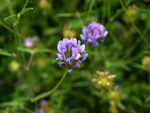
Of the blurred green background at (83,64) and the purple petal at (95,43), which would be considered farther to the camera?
the blurred green background at (83,64)

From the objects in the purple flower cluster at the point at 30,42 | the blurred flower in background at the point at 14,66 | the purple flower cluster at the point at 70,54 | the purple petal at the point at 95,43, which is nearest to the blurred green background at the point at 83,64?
the blurred flower in background at the point at 14,66

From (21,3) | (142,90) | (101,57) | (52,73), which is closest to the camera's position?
(101,57)

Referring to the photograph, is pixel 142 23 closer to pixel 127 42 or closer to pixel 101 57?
pixel 127 42

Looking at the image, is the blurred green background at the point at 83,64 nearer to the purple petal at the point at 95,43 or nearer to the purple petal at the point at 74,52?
the purple petal at the point at 95,43

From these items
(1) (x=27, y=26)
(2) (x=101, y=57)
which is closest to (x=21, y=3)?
(1) (x=27, y=26)

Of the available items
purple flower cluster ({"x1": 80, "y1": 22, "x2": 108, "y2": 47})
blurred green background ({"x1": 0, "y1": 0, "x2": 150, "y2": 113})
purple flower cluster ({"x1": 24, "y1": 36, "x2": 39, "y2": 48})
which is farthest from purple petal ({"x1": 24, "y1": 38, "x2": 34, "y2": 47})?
purple flower cluster ({"x1": 80, "y1": 22, "x2": 108, "y2": 47})

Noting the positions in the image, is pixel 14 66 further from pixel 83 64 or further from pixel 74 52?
pixel 74 52

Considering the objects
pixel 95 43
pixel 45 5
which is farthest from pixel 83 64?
pixel 45 5
